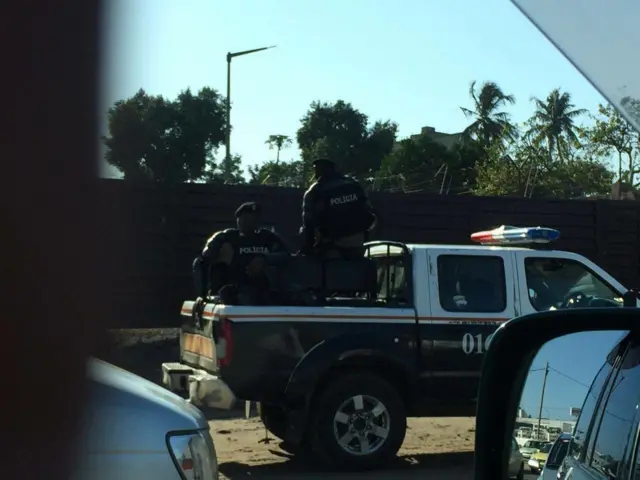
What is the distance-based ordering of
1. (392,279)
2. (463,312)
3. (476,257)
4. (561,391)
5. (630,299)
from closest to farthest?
(561,391) < (630,299) < (463,312) < (476,257) < (392,279)

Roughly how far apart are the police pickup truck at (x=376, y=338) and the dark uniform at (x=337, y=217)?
0.20 metres

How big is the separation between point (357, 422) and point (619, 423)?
5.58 m

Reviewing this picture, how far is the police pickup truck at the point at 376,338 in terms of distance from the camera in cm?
729

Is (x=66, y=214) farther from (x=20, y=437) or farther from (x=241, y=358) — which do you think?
(x=20, y=437)

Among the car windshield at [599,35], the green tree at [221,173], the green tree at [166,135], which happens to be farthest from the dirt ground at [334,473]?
the green tree at [221,173]

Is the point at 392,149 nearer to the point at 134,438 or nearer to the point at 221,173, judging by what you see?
the point at 221,173

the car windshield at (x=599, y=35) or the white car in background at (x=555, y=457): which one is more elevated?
the car windshield at (x=599, y=35)

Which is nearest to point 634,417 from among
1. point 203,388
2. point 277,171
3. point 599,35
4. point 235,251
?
point 599,35

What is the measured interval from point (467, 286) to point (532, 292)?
1.92ft

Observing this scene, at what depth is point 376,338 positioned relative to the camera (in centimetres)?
750

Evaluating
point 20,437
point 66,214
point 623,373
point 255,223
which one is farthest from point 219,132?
point 623,373

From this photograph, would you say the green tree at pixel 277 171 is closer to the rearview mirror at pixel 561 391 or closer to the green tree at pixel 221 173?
the green tree at pixel 221 173

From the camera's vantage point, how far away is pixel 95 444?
134 inches

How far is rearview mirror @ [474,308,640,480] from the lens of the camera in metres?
1.87
